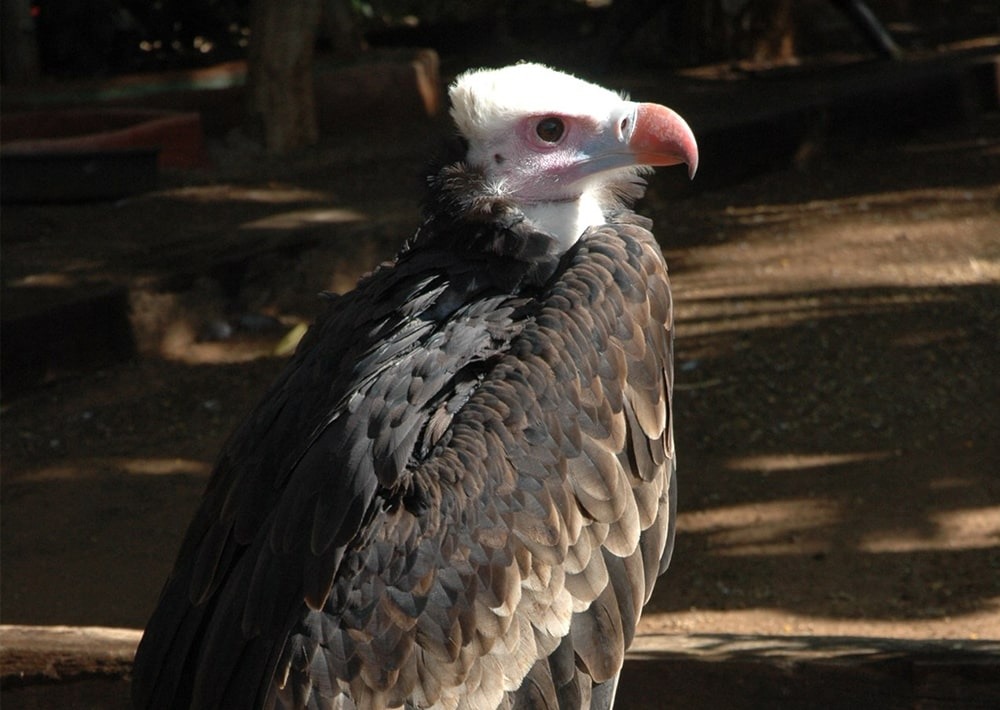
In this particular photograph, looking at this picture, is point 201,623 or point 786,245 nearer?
point 201,623

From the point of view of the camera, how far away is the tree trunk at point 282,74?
8492mm

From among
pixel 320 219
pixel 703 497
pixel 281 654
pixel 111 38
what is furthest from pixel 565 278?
pixel 111 38

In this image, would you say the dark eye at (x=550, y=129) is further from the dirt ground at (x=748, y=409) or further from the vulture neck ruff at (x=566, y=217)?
the dirt ground at (x=748, y=409)

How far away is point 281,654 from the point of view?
230 cm

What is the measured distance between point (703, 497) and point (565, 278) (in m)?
2.19

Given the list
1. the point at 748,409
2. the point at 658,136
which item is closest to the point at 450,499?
the point at 658,136

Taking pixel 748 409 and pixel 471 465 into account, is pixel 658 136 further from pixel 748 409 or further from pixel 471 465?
pixel 748 409

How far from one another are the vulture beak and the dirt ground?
65.1 inches

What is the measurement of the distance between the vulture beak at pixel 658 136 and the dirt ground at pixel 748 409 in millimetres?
1653

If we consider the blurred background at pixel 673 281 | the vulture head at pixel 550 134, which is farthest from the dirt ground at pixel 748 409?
the vulture head at pixel 550 134

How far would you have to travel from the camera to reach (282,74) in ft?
28.4

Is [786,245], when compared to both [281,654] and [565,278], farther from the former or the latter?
[281,654]

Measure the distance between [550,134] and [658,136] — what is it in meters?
0.24

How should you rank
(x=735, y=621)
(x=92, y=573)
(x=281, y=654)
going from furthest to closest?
(x=92, y=573) < (x=735, y=621) < (x=281, y=654)
